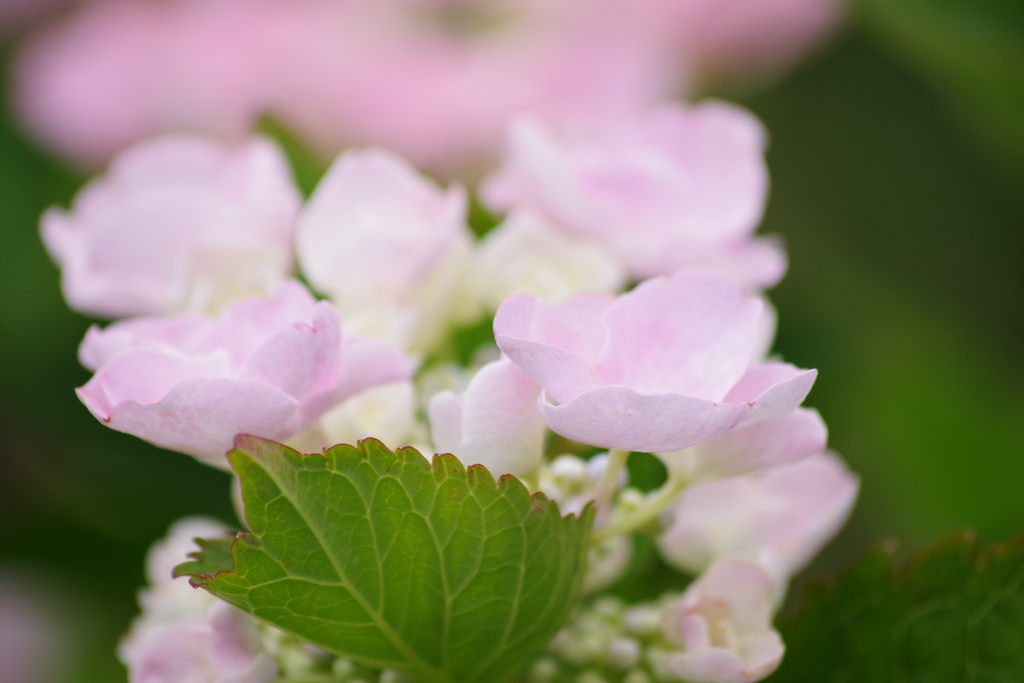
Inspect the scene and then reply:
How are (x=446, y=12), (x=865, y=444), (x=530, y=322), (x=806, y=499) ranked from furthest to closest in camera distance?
(x=446, y=12), (x=865, y=444), (x=806, y=499), (x=530, y=322)

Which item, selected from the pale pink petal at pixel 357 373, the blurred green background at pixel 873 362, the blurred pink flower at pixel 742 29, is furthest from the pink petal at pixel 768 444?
the blurred pink flower at pixel 742 29

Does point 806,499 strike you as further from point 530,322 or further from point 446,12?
point 446,12

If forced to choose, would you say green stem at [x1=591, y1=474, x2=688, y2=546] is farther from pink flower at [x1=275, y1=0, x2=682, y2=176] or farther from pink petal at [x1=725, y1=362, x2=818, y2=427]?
pink flower at [x1=275, y1=0, x2=682, y2=176]

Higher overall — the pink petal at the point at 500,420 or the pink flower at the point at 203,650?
the pink petal at the point at 500,420

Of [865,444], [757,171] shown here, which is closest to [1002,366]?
[865,444]

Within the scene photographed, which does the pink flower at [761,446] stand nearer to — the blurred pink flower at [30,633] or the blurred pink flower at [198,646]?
the blurred pink flower at [198,646]

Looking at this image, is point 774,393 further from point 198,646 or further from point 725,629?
point 198,646
